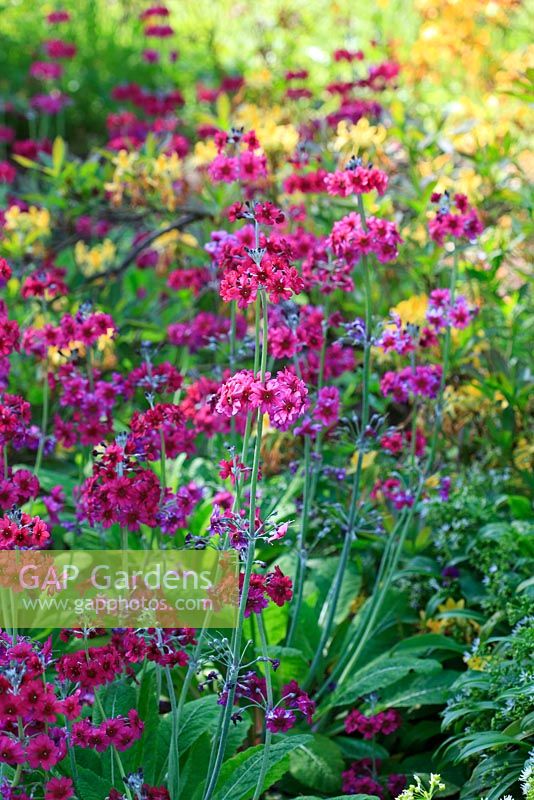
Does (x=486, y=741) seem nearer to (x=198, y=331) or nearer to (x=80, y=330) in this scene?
(x=80, y=330)

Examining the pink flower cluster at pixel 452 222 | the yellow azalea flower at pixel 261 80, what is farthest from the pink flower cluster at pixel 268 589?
the yellow azalea flower at pixel 261 80

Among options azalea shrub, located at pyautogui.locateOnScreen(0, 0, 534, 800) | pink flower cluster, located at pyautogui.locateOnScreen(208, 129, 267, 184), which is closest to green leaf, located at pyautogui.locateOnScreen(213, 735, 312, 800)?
azalea shrub, located at pyautogui.locateOnScreen(0, 0, 534, 800)

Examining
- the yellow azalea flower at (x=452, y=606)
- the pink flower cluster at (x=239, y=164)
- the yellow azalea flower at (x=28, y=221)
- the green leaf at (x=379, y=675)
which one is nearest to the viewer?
the green leaf at (x=379, y=675)

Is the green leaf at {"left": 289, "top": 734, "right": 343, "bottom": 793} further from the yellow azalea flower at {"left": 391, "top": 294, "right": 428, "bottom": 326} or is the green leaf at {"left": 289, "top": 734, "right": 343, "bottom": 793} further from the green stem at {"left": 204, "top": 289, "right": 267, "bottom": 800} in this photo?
the yellow azalea flower at {"left": 391, "top": 294, "right": 428, "bottom": 326}

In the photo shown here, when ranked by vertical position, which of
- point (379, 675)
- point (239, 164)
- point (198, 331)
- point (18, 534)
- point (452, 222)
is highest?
point (239, 164)

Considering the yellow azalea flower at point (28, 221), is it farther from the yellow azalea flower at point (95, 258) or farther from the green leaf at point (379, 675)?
the green leaf at point (379, 675)

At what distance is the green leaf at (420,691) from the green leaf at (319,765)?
191mm

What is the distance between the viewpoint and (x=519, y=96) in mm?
3207

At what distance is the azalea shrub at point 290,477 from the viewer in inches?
84.4

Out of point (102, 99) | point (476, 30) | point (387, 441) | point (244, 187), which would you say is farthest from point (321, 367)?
point (102, 99)

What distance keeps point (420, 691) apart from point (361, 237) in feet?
4.04

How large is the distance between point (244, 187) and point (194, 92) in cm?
565

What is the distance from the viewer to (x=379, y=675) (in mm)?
2807

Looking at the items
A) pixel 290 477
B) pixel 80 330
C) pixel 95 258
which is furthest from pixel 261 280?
pixel 95 258
